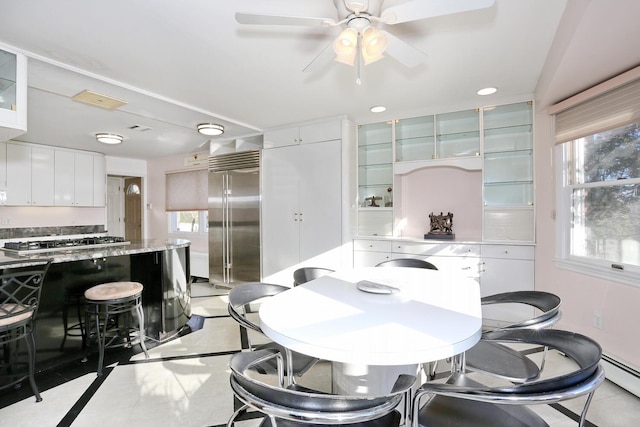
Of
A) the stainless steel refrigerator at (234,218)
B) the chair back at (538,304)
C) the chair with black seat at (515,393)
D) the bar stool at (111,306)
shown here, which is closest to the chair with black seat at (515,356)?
the chair back at (538,304)

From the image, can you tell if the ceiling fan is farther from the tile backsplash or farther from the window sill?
the tile backsplash

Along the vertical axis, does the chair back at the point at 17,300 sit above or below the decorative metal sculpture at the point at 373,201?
below

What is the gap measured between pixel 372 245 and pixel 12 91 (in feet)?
11.3

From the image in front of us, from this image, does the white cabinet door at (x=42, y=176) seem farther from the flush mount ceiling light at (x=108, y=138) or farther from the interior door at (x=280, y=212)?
the interior door at (x=280, y=212)

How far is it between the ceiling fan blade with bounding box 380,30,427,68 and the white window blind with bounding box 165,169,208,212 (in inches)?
182

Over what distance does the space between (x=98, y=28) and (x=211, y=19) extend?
739mm

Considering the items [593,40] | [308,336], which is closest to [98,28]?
[308,336]

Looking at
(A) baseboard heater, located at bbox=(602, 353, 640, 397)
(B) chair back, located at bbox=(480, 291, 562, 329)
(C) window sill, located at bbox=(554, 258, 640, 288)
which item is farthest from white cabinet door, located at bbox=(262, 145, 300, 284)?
(A) baseboard heater, located at bbox=(602, 353, 640, 397)

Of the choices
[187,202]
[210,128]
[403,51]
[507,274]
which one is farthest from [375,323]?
[187,202]

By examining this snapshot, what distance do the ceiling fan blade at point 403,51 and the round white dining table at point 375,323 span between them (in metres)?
1.32

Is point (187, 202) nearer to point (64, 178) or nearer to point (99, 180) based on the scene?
point (99, 180)

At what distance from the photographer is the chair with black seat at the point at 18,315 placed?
1.87 metres

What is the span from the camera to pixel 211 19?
1.85 metres

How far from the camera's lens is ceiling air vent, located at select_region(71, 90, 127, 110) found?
9.04ft
